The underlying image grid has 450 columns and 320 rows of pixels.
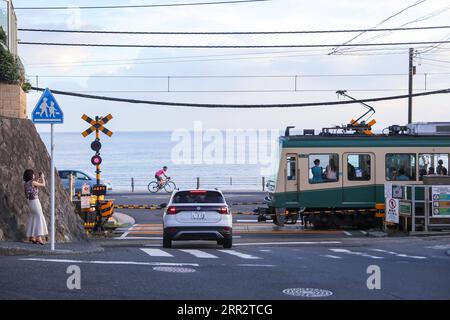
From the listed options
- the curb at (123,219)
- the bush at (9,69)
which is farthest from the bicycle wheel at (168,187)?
the bush at (9,69)

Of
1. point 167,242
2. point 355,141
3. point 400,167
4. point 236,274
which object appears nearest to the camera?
point 236,274

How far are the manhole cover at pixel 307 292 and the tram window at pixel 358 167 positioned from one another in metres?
16.3

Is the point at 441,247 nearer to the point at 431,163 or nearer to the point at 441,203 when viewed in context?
the point at 441,203

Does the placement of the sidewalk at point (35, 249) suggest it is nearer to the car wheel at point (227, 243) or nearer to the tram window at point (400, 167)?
the car wheel at point (227, 243)

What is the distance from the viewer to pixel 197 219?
58.1 feet

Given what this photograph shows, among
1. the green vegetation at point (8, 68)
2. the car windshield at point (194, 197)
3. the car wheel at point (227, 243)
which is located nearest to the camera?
the car windshield at point (194, 197)

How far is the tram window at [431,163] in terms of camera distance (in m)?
27.1

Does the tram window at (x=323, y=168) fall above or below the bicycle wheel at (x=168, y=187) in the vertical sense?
above

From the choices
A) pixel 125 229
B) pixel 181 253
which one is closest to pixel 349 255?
pixel 181 253

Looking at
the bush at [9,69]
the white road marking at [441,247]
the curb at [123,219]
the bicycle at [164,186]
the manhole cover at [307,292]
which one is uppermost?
the bush at [9,69]

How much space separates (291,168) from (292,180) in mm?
440

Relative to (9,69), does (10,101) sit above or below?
below

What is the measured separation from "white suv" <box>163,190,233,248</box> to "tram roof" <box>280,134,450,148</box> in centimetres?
917

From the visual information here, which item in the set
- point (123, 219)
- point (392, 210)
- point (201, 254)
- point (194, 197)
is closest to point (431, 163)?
point (392, 210)
